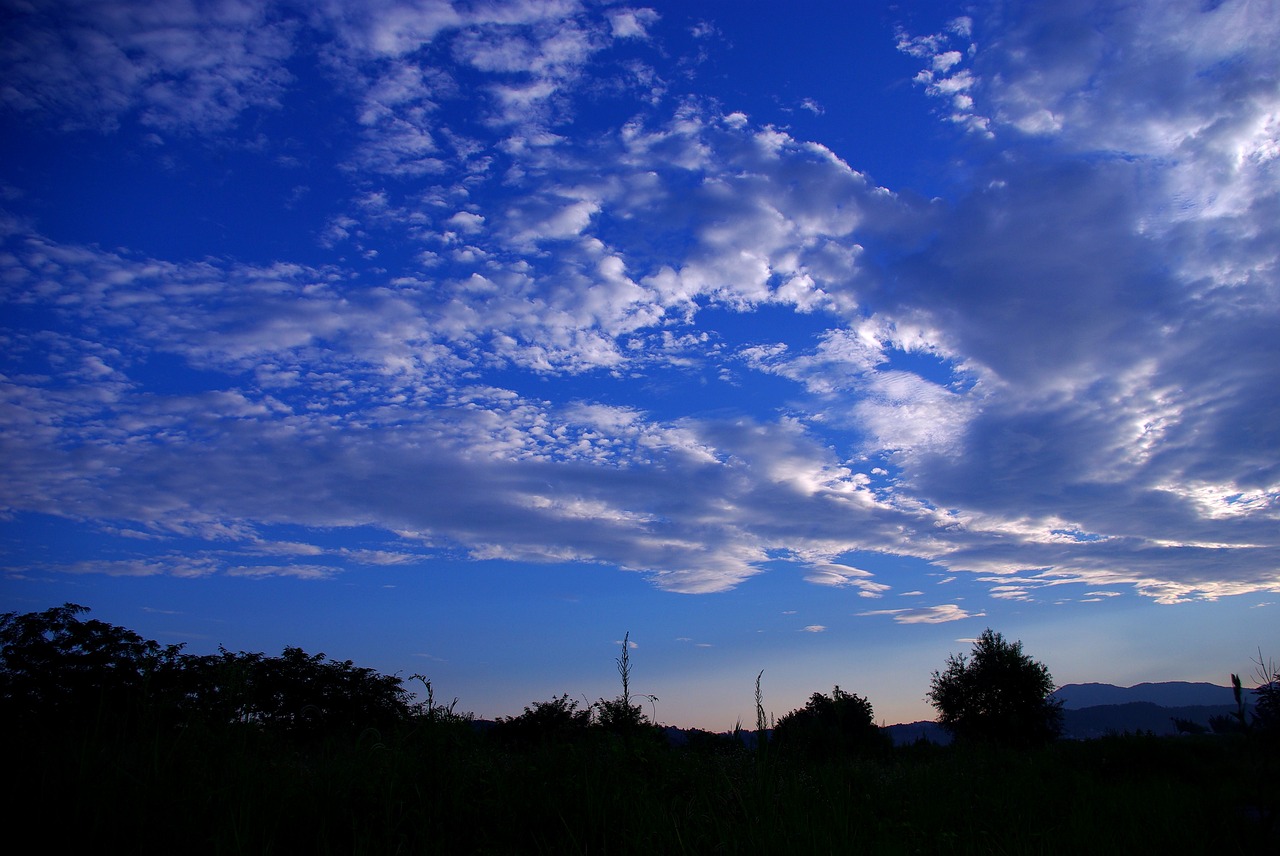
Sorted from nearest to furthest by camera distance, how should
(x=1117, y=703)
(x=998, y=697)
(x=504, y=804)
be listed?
1. (x=504, y=804)
2. (x=998, y=697)
3. (x=1117, y=703)

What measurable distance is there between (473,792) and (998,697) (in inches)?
2048

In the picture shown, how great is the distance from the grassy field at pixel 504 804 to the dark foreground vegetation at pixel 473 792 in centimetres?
2

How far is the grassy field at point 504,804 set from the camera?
144 inches

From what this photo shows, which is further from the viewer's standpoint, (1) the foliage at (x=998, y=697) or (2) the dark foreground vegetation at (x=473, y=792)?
(1) the foliage at (x=998, y=697)

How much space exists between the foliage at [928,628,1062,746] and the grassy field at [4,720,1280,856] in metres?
A: 46.4

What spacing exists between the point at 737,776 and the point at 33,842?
4.36 m

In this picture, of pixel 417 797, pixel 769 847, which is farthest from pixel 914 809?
pixel 417 797

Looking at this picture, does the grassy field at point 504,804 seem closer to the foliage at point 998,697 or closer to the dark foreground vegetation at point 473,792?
the dark foreground vegetation at point 473,792

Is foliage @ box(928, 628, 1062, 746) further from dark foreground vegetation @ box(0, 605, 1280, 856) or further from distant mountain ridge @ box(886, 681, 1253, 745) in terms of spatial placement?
dark foreground vegetation @ box(0, 605, 1280, 856)

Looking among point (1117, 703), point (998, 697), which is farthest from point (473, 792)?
point (1117, 703)

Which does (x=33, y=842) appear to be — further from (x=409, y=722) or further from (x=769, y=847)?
(x=769, y=847)

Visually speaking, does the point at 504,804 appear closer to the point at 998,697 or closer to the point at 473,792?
the point at 473,792

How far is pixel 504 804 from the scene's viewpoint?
4926mm

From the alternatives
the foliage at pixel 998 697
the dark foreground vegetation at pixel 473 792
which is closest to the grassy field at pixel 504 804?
the dark foreground vegetation at pixel 473 792
